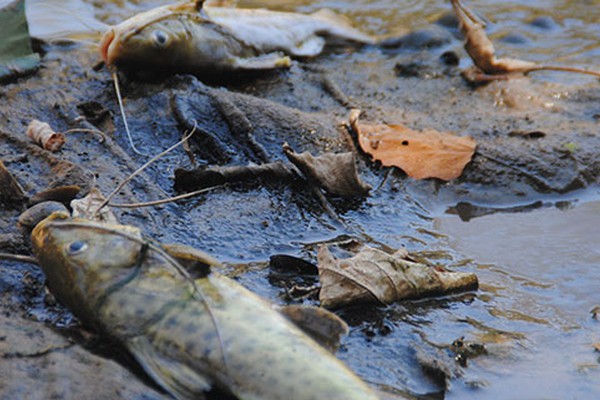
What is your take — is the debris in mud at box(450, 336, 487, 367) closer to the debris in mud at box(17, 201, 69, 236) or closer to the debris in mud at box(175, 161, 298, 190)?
the debris in mud at box(175, 161, 298, 190)

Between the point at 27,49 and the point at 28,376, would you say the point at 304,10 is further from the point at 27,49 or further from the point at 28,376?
the point at 28,376

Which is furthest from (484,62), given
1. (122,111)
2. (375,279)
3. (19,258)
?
(19,258)

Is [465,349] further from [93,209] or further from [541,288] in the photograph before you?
[93,209]

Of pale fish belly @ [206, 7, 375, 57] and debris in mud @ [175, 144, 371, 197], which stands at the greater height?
debris in mud @ [175, 144, 371, 197]

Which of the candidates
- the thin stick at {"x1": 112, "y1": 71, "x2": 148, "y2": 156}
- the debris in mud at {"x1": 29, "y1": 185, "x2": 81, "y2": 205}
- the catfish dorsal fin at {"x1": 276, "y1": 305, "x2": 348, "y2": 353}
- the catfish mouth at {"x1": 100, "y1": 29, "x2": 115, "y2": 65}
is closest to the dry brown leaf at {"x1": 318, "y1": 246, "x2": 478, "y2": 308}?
the catfish dorsal fin at {"x1": 276, "y1": 305, "x2": 348, "y2": 353}

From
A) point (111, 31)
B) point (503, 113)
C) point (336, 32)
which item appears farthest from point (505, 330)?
point (336, 32)

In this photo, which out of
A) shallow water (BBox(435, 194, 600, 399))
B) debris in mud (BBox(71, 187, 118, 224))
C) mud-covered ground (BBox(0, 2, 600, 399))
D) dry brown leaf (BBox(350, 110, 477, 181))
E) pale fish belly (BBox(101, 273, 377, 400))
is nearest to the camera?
pale fish belly (BBox(101, 273, 377, 400))
